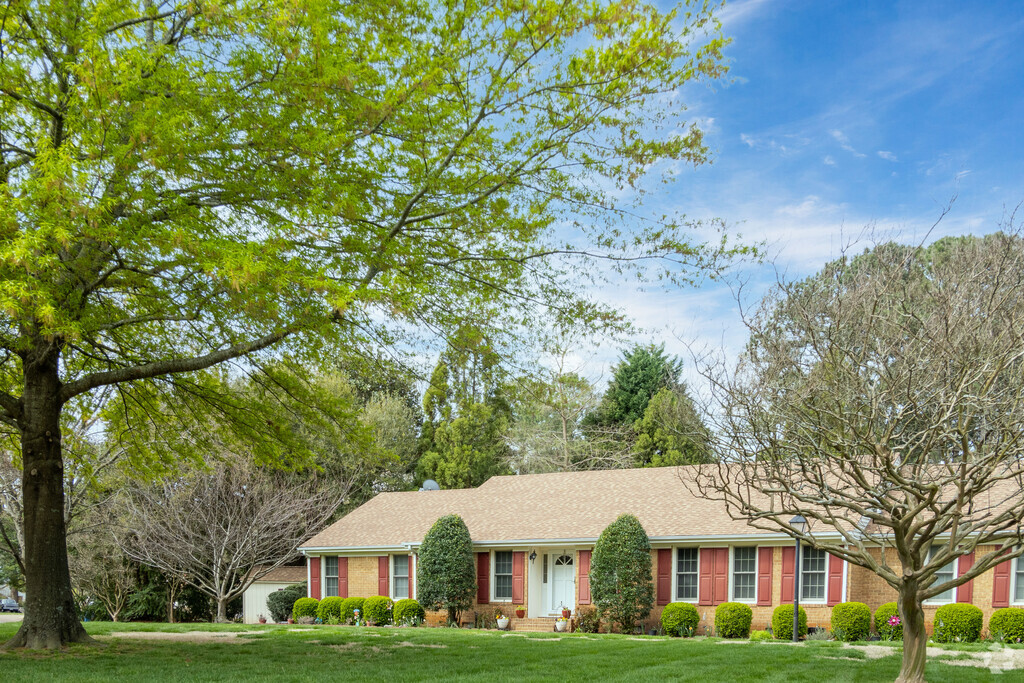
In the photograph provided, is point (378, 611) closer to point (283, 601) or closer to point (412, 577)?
point (412, 577)

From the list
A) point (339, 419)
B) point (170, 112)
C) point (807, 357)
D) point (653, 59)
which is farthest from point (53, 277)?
point (807, 357)

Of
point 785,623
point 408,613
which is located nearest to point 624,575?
point 785,623

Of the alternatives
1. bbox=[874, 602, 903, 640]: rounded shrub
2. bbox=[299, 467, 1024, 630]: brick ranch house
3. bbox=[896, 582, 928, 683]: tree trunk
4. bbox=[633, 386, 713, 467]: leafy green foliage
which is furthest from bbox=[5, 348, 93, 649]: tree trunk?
bbox=[633, 386, 713, 467]: leafy green foliage

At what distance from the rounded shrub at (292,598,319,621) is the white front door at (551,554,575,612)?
24.0 feet

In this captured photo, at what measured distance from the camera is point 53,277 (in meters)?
10.8

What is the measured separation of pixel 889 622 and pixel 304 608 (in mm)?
16155

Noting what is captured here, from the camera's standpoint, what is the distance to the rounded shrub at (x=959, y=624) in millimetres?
18734

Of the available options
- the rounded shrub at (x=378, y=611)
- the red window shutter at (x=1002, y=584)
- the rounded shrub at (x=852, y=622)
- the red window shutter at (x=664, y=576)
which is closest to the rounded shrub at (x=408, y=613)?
the rounded shrub at (x=378, y=611)

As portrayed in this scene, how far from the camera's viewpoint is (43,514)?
13289mm

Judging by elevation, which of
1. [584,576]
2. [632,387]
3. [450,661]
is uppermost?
[632,387]

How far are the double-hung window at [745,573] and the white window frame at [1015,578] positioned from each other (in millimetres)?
5355

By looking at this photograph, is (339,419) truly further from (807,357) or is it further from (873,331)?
(807,357)

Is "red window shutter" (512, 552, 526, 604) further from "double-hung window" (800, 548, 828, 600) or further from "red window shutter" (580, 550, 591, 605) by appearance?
"double-hung window" (800, 548, 828, 600)

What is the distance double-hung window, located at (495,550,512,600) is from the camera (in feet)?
80.9
